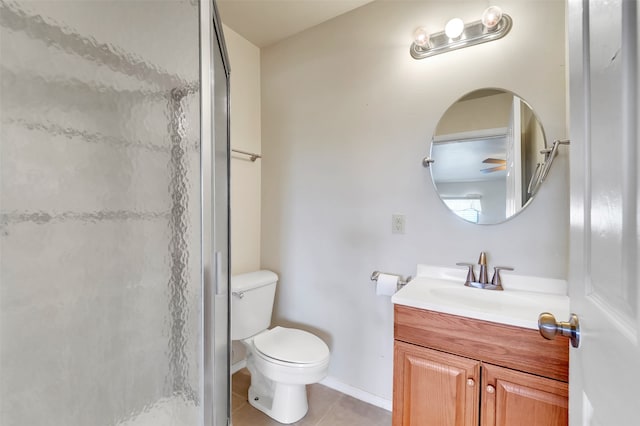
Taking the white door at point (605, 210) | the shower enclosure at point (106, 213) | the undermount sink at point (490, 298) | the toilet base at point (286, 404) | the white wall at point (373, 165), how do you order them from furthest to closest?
the toilet base at point (286, 404), the white wall at point (373, 165), the undermount sink at point (490, 298), the shower enclosure at point (106, 213), the white door at point (605, 210)

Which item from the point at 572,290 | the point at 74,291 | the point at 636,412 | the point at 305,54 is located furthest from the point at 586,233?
the point at 305,54

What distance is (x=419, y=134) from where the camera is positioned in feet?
5.25

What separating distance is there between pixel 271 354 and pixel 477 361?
98cm

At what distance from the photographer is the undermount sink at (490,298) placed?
1070 millimetres

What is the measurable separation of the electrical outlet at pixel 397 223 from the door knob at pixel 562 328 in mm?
1024

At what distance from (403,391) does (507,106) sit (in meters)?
1.45

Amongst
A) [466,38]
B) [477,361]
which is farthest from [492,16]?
[477,361]

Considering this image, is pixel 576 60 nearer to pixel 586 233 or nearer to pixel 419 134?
pixel 586 233

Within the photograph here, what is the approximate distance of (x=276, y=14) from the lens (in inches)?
72.0

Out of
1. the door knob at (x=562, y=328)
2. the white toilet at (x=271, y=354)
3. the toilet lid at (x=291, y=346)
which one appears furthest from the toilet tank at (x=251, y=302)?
the door knob at (x=562, y=328)

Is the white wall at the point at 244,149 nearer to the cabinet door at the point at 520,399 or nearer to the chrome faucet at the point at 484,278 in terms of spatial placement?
the chrome faucet at the point at 484,278

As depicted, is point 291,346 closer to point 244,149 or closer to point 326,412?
point 326,412

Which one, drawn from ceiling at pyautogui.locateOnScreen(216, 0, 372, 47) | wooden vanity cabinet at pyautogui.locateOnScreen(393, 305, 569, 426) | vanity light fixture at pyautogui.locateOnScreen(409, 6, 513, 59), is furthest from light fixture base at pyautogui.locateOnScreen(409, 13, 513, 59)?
wooden vanity cabinet at pyautogui.locateOnScreen(393, 305, 569, 426)

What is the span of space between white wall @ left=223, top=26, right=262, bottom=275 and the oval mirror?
1.29 m
